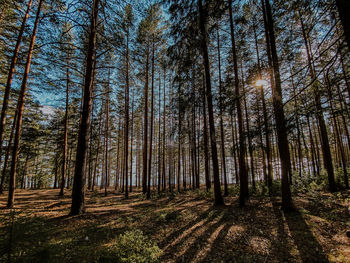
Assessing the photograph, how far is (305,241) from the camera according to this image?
12.4ft

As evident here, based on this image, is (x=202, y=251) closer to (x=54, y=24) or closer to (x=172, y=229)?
(x=172, y=229)


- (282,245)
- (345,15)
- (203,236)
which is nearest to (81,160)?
(203,236)

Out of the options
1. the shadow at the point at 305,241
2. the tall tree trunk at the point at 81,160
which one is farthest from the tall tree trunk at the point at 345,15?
the tall tree trunk at the point at 81,160

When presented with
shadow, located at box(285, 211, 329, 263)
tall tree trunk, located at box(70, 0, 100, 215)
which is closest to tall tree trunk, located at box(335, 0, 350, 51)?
shadow, located at box(285, 211, 329, 263)

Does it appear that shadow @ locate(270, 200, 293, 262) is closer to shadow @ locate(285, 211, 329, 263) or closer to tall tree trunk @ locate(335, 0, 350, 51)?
shadow @ locate(285, 211, 329, 263)

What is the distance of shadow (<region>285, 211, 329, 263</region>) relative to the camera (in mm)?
3194

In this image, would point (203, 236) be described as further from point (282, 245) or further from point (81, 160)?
point (81, 160)

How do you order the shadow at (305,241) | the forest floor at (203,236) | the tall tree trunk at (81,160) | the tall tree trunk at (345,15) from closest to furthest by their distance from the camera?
the tall tree trunk at (345,15), the forest floor at (203,236), the shadow at (305,241), the tall tree trunk at (81,160)

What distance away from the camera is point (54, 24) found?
5230mm

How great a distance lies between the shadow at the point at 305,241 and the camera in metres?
3.19

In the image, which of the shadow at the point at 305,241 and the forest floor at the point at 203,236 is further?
the shadow at the point at 305,241

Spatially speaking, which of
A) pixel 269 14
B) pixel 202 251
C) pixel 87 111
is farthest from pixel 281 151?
pixel 87 111

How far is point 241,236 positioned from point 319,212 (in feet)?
14.0

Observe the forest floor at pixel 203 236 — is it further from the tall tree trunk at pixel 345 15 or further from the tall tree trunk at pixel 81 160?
the tall tree trunk at pixel 345 15
